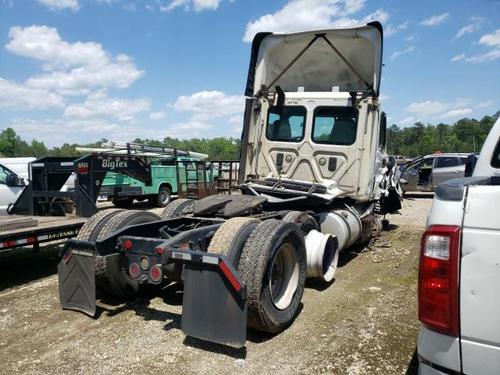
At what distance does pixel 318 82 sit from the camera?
24.9 ft

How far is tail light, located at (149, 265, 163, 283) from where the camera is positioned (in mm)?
3805

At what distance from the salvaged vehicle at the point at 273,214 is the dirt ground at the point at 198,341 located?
0.22 meters

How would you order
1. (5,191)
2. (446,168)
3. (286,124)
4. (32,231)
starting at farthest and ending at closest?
1. (446,168)
2. (5,191)
3. (286,124)
4. (32,231)

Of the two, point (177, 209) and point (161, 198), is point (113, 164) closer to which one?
point (177, 209)

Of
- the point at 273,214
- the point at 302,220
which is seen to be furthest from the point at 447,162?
the point at 273,214

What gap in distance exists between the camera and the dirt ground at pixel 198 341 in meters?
3.29

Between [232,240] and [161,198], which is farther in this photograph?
[161,198]

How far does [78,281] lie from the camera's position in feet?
13.4

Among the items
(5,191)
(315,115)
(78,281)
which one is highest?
(315,115)

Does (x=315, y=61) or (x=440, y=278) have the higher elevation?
(x=315, y=61)

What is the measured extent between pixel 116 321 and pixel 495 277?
358cm

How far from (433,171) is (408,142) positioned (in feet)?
357

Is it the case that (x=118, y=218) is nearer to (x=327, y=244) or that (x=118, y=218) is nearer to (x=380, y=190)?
(x=327, y=244)

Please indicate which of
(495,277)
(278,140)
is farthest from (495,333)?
(278,140)
